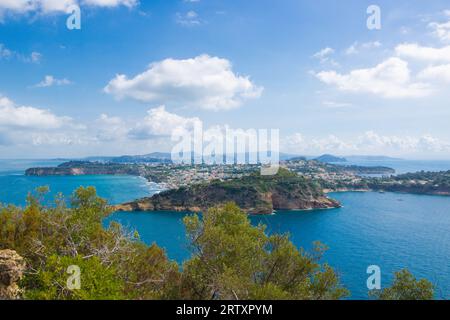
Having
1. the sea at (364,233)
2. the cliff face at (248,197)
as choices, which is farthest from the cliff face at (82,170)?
the cliff face at (248,197)

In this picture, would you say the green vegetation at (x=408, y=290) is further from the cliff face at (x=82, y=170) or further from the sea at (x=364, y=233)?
the cliff face at (x=82, y=170)

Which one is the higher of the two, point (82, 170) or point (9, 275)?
point (9, 275)

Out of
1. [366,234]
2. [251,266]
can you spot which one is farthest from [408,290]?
[366,234]

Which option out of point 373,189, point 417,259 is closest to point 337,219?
point 417,259

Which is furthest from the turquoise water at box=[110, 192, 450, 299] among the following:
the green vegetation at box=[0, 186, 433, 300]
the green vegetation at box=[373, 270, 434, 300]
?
the green vegetation at box=[0, 186, 433, 300]

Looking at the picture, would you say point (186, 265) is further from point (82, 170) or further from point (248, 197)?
point (82, 170)

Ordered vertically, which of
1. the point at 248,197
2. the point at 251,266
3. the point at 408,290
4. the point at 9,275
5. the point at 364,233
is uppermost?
the point at 9,275
